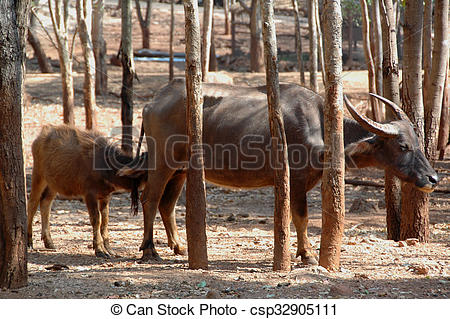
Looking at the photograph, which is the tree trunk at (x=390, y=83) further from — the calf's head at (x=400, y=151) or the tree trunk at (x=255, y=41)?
the tree trunk at (x=255, y=41)

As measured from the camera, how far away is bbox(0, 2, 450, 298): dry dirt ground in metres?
6.31

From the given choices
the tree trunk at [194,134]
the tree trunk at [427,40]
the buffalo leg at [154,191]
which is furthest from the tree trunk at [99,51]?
the tree trunk at [194,134]

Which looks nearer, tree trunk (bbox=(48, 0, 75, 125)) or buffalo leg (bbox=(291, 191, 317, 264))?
buffalo leg (bbox=(291, 191, 317, 264))

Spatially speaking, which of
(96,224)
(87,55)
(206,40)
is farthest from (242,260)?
(87,55)

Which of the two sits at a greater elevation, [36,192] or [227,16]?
[227,16]

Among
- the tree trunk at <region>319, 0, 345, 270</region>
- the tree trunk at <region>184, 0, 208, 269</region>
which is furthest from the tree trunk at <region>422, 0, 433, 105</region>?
the tree trunk at <region>184, 0, 208, 269</region>

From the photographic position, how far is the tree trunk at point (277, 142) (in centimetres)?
696

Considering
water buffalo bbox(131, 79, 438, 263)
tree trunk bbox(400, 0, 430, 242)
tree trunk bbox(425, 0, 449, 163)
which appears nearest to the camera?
water buffalo bbox(131, 79, 438, 263)

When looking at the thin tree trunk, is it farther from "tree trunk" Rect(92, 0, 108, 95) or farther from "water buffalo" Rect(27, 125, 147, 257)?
"tree trunk" Rect(92, 0, 108, 95)

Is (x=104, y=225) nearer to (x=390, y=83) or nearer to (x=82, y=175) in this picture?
(x=82, y=175)

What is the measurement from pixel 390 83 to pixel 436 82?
36.7 inches

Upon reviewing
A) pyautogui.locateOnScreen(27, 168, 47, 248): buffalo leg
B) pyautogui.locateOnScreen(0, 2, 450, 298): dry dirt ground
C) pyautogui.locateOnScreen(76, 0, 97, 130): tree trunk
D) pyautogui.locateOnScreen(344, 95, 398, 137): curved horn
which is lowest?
pyautogui.locateOnScreen(0, 2, 450, 298): dry dirt ground

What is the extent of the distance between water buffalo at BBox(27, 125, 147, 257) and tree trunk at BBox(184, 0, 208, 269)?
7.38 feet

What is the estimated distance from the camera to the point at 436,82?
9703 mm
